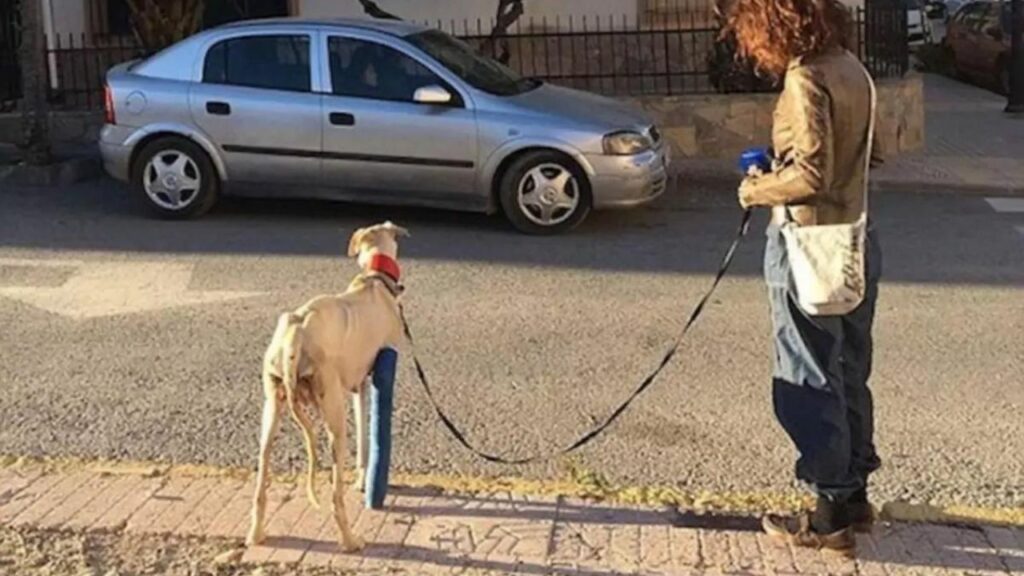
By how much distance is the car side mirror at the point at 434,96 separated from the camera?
1005cm

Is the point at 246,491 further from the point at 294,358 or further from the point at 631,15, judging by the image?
the point at 631,15

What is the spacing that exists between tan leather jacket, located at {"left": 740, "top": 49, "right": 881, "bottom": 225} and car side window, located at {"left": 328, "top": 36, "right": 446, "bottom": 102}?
628 centimetres

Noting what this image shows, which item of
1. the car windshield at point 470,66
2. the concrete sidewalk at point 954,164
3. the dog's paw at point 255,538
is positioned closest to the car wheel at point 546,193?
the car windshield at point 470,66

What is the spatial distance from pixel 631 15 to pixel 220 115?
7475mm

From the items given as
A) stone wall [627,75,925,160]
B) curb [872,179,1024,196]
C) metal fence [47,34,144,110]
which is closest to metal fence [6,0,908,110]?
metal fence [47,34,144,110]

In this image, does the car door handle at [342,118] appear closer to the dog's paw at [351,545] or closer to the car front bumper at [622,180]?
the car front bumper at [622,180]

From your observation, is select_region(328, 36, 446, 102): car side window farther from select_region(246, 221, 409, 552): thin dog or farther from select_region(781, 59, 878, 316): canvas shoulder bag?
select_region(781, 59, 878, 316): canvas shoulder bag

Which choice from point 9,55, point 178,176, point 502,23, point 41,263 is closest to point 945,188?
point 502,23

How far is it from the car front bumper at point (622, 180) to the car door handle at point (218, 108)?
2.75 meters

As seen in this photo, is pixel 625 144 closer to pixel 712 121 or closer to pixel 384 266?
pixel 712 121

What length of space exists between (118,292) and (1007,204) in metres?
7.27

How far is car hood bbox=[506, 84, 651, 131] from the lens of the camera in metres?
10.1

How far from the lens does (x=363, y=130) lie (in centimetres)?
1020

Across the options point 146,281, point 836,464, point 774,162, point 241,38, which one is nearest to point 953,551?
point 836,464
